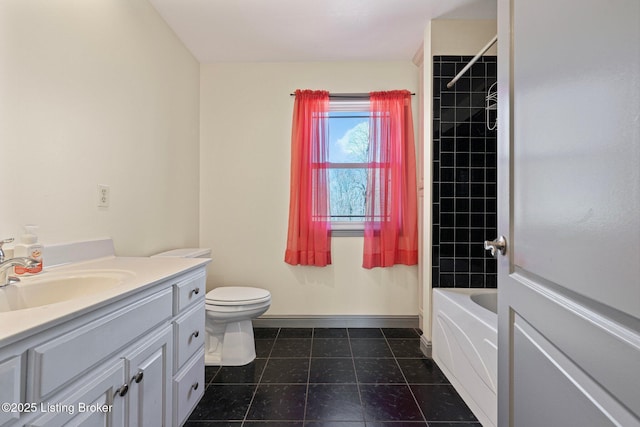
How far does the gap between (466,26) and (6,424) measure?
2901mm

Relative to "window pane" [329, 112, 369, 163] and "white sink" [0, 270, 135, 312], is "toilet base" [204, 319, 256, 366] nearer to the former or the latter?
"white sink" [0, 270, 135, 312]

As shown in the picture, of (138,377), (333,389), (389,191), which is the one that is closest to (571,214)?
(138,377)

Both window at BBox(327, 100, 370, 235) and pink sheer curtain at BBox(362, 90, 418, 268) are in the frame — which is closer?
pink sheer curtain at BBox(362, 90, 418, 268)

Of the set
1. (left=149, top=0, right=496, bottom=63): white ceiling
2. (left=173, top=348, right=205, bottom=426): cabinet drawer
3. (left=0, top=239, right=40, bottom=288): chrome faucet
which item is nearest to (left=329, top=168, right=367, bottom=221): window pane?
(left=149, top=0, right=496, bottom=63): white ceiling

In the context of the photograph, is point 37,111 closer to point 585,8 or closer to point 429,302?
point 585,8

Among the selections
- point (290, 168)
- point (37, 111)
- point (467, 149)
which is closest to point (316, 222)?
point (290, 168)

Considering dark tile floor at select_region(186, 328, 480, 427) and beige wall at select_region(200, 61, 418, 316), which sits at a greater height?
beige wall at select_region(200, 61, 418, 316)

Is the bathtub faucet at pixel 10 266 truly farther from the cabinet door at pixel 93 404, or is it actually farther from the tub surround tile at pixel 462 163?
the tub surround tile at pixel 462 163

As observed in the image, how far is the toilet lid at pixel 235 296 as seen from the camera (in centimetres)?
189

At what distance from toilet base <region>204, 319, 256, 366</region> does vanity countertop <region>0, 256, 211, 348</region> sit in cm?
74

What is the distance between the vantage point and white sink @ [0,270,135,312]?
955mm

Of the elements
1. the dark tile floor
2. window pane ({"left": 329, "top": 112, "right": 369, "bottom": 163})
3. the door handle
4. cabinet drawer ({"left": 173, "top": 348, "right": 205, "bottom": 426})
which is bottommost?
the dark tile floor

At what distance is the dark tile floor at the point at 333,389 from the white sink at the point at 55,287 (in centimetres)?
86

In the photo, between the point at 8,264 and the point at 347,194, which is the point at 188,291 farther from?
the point at 347,194
